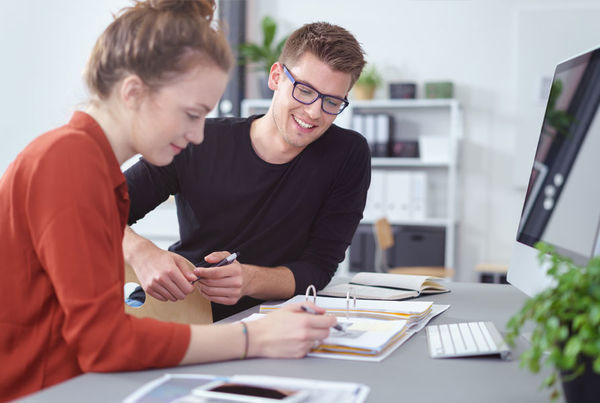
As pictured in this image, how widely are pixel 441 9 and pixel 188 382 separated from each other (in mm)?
4357

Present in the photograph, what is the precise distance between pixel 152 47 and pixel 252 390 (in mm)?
537

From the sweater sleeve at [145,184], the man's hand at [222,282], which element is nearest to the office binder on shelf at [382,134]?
the sweater sleeve at [145,184]

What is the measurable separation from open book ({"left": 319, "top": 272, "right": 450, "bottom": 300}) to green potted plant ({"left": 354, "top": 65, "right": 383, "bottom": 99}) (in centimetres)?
294

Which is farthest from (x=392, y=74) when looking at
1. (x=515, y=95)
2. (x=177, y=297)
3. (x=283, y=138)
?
(x=177, y=297)

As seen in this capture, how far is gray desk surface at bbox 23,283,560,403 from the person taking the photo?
842mm

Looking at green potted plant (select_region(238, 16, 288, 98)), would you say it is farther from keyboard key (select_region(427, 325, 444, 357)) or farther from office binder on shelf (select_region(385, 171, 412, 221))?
keyboard key (select_region(427, 325, 444, 357))

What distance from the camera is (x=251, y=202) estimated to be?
1749mm

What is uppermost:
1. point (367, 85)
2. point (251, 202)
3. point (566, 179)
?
point (367, 85)

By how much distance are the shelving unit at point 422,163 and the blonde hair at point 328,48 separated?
8.95ft

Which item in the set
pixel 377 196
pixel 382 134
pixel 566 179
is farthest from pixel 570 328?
pixel 382 134

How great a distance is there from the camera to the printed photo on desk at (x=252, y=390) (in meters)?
0.78

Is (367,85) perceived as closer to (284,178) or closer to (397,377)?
(284,178)

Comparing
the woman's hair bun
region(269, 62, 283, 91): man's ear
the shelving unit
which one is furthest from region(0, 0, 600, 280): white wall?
the woman's hair bun

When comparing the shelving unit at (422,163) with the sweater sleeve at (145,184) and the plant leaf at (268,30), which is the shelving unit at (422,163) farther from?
the sweater sleeve at (145,184)
